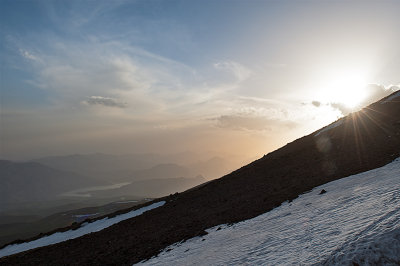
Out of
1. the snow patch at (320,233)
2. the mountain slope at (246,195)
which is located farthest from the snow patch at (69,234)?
the snow patch at (320,233)

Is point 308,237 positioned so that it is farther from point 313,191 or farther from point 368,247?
point 313,191

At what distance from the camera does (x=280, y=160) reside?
107 feet

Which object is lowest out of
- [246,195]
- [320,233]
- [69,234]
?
[320,233]

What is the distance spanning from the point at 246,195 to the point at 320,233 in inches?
578

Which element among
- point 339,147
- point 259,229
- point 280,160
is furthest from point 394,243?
point 280,160

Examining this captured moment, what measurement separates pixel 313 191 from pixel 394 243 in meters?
11.9

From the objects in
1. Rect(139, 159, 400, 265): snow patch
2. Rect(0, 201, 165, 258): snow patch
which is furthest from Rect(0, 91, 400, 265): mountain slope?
Rect(0, 201, 165, 258): snow patch

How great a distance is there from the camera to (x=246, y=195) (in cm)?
2534

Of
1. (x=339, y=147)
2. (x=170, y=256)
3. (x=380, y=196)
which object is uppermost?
(x=339, y=147)

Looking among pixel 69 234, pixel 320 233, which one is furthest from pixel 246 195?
pixel 69 234

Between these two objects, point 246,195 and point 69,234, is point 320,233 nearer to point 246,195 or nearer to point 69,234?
point 246,195

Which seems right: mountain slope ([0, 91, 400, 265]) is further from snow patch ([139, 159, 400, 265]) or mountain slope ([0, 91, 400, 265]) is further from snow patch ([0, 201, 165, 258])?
snow patch ([0, 201, 165, 258])

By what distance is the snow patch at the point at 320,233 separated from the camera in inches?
321

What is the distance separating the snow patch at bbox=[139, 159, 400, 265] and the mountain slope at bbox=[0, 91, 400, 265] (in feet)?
7.07
